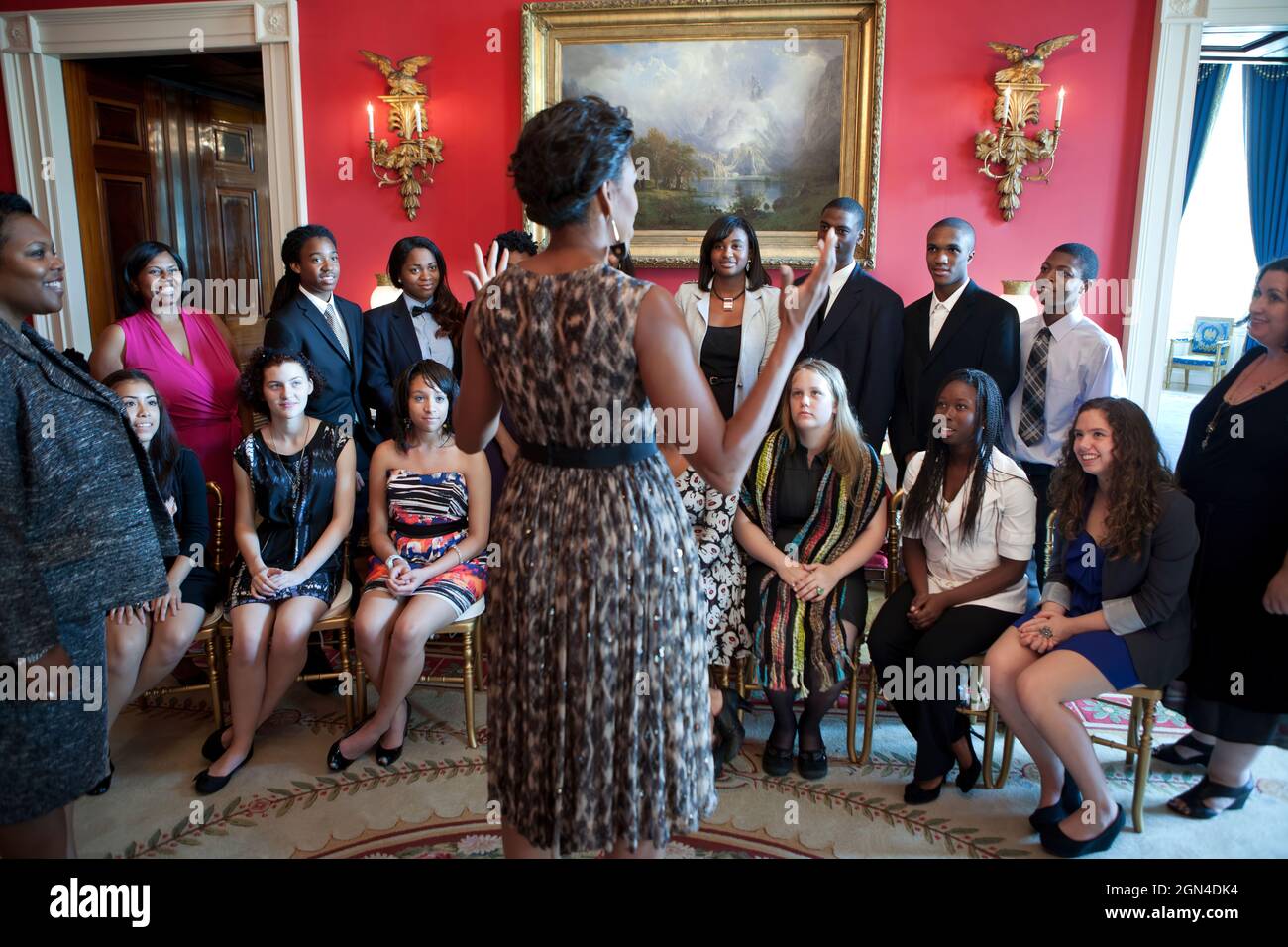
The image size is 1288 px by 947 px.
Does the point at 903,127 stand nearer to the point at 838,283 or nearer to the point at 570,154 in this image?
the point at 838,283

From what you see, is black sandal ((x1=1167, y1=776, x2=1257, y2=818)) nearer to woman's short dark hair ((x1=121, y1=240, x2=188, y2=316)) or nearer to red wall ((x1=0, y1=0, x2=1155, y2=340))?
red wall ((x1=0, y1=0, x2=1155, y2=340))

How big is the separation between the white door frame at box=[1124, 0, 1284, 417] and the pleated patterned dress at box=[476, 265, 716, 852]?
4.48 m

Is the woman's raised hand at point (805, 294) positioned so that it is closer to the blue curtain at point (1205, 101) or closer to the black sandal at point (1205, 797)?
the black sandal at point (1205, 797)

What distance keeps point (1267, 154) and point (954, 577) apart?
22.5 ft

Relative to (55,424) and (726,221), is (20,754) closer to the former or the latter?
(55,424)

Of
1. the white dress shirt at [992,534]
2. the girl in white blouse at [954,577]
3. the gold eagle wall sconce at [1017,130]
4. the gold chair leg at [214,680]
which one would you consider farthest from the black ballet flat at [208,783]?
the gold eagle wall sconce at [1017,130]

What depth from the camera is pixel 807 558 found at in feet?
10.3

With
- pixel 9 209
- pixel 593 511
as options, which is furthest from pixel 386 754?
pixel 9 209

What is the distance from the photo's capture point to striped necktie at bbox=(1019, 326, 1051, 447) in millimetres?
3689

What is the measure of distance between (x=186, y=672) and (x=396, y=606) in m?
1.19

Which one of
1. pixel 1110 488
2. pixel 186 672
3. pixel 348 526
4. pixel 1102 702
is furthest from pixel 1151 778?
pixel 186 672

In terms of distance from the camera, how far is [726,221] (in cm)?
379

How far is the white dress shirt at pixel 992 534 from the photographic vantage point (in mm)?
2941

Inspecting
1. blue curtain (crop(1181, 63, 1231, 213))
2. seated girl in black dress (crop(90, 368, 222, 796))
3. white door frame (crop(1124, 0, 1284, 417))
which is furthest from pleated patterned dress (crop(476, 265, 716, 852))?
blue curtain (crop(1181, 63, 1231, 213))
